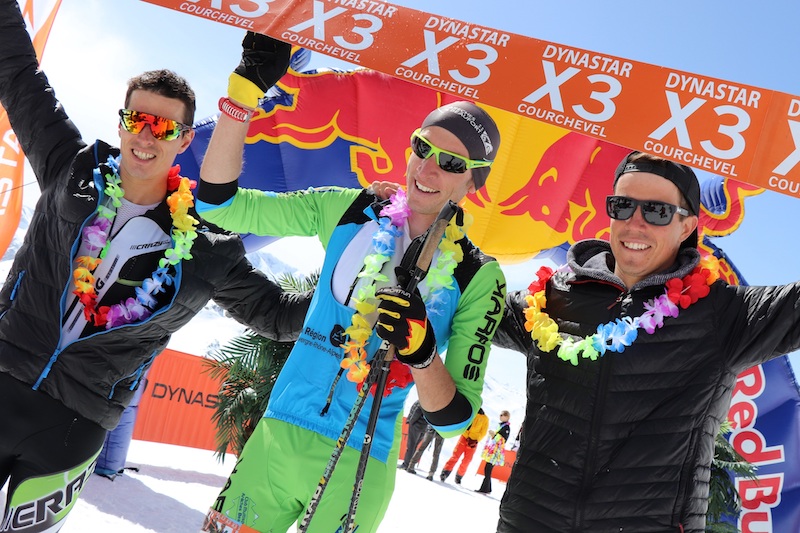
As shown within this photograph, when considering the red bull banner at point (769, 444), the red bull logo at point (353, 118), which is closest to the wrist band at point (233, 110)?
the red bull logo at point (353, 118)

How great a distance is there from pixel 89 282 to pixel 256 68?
1.20 metres

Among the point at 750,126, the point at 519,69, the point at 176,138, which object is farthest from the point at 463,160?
the point at 176,138

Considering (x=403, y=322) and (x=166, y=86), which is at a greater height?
(x=166, y=86)

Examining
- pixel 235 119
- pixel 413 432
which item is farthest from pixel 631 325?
pixel 413 432

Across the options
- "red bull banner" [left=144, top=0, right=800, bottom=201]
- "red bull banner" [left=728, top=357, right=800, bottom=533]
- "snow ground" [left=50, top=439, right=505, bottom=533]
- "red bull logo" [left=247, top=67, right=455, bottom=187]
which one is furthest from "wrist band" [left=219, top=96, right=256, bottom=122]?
"red bull banner" [left=728, top=357, right=800, bottom=533]

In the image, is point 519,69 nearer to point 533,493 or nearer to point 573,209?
point 533,493

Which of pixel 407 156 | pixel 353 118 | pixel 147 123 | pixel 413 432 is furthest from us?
pixel 413 432

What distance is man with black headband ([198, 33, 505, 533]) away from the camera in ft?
7.32

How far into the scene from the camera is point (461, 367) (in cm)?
241

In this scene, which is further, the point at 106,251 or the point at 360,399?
the point at 106,251

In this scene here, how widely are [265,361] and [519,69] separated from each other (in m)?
5.05

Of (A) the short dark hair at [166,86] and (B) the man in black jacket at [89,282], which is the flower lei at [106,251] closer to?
(B) the man in black jacket at [89,282]

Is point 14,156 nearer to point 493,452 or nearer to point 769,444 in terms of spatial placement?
point 769,444

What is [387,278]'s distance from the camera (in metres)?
2.39
